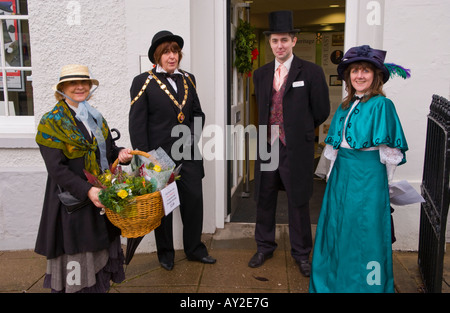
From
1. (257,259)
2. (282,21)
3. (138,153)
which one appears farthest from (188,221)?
(282,21)

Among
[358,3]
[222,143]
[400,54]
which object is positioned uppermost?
[358,3]

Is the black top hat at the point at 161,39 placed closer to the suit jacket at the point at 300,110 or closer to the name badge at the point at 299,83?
the suit jacket at the point at 300,110

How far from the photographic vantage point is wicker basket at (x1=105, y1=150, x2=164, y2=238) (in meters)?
2.67

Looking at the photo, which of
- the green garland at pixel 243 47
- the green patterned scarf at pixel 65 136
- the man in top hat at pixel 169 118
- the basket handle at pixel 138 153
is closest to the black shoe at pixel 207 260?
the man in top hat at pixel 169 118

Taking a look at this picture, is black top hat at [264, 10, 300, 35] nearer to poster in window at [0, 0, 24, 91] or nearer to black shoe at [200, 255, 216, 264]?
black shoe at [200, 255, 216, 264]

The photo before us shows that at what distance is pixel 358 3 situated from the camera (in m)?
4.29

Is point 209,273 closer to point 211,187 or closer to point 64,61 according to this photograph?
point 211,187

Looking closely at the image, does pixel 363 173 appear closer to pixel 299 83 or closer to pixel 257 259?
pixel 299 83

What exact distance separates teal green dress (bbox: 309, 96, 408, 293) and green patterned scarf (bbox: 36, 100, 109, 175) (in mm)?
1769

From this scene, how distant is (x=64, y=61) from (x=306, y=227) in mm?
2935

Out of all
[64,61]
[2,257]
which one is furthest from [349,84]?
[2,257]

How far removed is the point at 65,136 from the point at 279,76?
1.95m

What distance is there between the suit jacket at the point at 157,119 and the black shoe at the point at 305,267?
1.29 meters

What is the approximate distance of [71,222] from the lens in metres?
2.80
